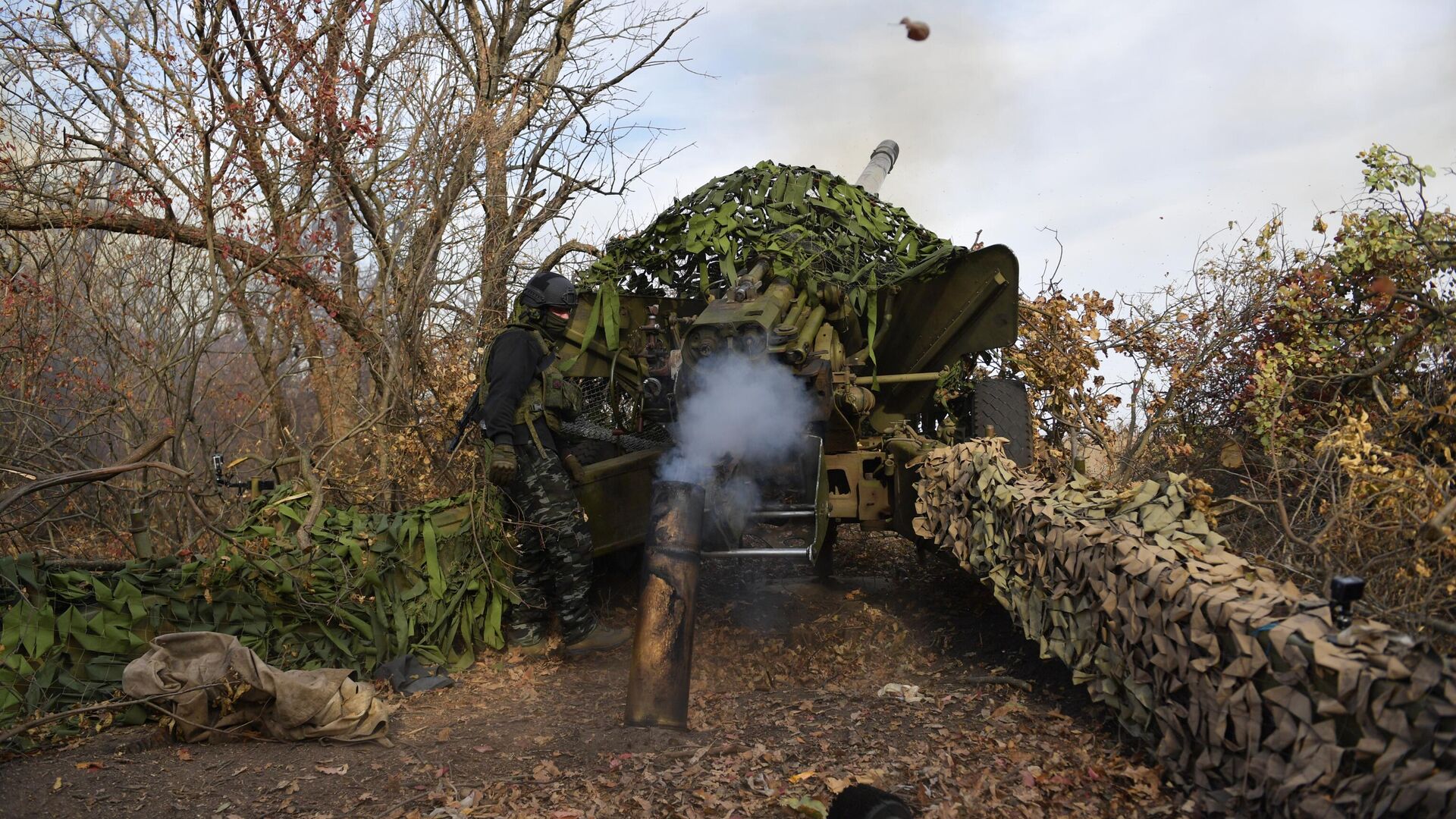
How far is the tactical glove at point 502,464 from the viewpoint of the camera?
6.51 metres

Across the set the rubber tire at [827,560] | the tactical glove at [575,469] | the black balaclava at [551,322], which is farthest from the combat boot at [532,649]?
the rubber tire at [827,560]

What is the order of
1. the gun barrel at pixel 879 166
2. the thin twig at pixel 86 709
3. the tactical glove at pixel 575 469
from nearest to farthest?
the thin twig at pixel 86 709 → the tactical glove at pixel 575 469 → the gun barrel at pixel 879 166

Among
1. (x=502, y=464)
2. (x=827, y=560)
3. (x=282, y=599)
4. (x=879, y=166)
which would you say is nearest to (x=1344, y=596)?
(x=502, y=464)

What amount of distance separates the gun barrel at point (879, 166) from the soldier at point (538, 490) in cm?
351

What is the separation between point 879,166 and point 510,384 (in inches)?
180

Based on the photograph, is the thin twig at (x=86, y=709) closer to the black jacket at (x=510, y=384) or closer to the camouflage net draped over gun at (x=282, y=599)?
the camouflage net draped over gun at (x=282, y=599)

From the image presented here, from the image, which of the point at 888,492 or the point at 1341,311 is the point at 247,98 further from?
the point at 1341,311

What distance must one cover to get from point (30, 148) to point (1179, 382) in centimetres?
912

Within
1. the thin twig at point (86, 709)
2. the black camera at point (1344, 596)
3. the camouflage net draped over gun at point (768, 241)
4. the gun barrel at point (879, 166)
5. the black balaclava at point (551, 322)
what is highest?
the gun barrel at point (879, 166)

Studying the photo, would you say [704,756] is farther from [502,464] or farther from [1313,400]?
[1313,400]

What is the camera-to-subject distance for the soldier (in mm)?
6684

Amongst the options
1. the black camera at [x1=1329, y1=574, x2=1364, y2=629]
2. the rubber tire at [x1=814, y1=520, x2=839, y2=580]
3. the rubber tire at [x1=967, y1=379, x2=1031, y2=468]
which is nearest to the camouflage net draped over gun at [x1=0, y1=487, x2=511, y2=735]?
the rubber tire at [x1=814, y1=520, x2=839, y2=580]

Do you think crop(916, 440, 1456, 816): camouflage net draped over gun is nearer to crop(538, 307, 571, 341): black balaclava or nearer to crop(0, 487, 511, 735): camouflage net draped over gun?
crop(538, 307, 571, 341): black balaclava

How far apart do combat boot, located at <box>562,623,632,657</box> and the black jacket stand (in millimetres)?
1197
